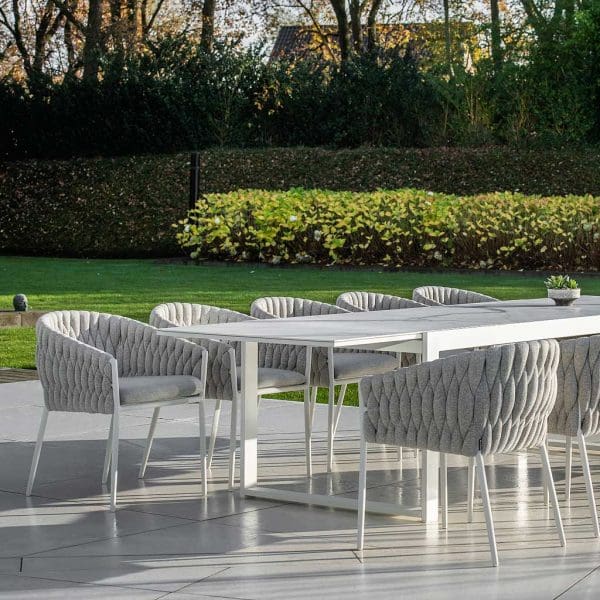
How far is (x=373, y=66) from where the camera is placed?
24266mm

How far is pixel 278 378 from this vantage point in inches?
251

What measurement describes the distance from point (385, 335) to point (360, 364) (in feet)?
4.72

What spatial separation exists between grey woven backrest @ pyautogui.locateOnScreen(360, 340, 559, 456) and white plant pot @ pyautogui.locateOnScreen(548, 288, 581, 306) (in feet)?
7.06

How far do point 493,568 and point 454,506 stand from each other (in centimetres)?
106

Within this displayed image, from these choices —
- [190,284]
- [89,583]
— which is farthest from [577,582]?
[190,284]

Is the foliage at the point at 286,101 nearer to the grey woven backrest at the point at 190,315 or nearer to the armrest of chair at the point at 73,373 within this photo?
the grey woven backrest at the point at 190,315

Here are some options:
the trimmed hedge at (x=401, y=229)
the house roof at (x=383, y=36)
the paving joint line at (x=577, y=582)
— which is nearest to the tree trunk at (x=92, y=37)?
the house roof at (x=383, y=36)

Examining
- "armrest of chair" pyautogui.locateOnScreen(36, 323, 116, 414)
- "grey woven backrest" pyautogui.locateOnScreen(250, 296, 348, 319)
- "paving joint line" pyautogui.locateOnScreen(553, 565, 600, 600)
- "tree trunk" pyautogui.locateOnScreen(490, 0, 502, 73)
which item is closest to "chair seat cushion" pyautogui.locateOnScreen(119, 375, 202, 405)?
"armrest of chair" pyautogui.locateOnScreen(36, 323, 116, 414)

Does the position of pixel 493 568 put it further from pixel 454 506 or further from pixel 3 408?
pixel 3 408

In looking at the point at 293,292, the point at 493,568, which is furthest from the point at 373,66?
the point at 493,568

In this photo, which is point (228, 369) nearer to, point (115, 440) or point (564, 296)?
point (115, 440)

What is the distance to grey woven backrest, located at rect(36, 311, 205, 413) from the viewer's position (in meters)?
5.75

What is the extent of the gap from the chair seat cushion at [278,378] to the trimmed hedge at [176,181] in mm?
14748

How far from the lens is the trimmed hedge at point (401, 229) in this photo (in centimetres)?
1741
